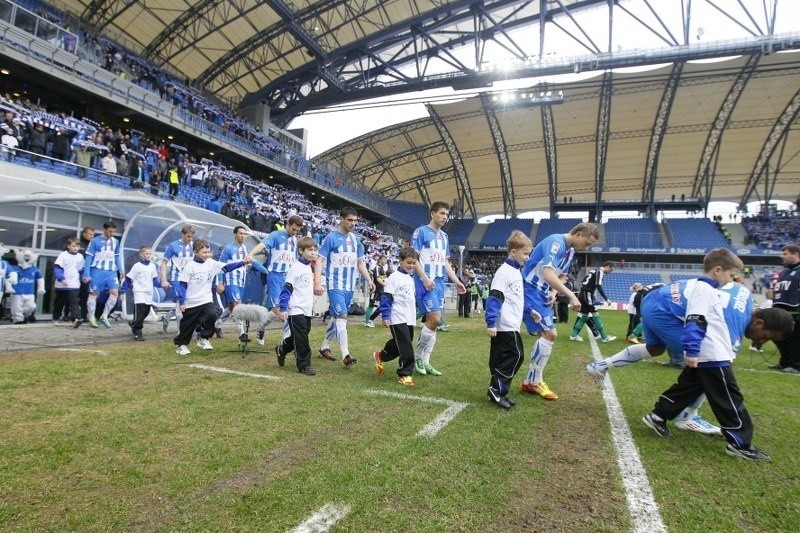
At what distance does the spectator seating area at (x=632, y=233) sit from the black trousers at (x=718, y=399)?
157ft

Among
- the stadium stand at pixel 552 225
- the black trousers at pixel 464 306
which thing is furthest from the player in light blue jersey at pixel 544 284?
the stadium stand at pixel 552 225

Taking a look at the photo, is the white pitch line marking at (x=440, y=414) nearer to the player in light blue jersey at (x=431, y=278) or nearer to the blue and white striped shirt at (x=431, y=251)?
the player in light blue jersey at (x=431, y=278)

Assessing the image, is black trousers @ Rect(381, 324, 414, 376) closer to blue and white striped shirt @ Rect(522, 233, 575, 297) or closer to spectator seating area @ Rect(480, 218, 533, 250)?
blue and white striped shirt @ Rect(522, 233, 575, 297)

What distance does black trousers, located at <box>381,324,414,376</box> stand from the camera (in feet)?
16.6

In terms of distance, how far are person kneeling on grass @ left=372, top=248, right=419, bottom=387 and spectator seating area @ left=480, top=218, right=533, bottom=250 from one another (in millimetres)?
46656

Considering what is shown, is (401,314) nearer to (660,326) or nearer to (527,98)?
(660,326)

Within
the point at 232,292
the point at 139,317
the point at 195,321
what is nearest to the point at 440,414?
the point at 195,321

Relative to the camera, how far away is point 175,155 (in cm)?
2662

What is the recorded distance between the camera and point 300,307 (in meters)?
5.55

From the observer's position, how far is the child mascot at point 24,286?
887 cm

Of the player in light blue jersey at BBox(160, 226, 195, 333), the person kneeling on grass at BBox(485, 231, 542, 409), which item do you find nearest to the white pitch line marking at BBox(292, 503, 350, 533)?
the person kneeling on grass at BBox(485, 231, 542, 409)

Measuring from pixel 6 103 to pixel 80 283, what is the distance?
994cm

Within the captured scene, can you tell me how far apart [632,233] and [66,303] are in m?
50.0

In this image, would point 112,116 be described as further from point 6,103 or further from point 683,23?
point 683,23
